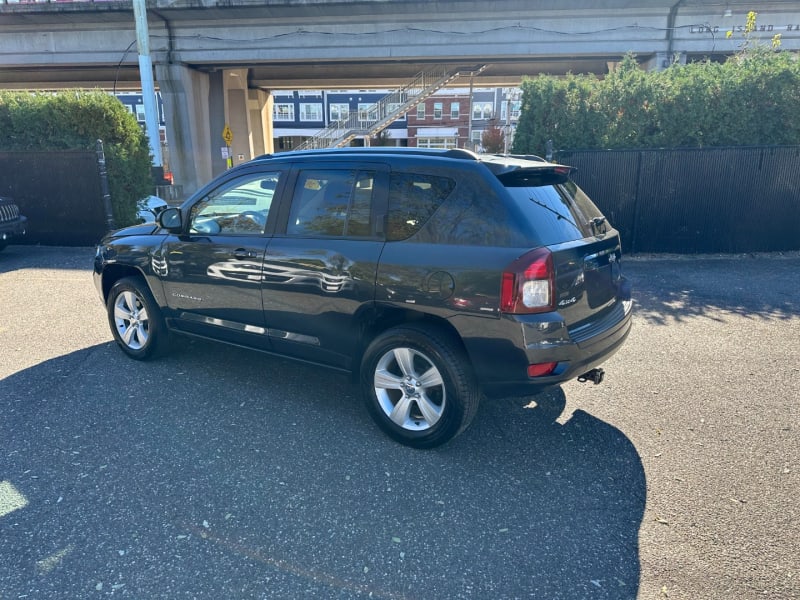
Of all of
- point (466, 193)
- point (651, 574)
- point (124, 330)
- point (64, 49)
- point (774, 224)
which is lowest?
point (651, 574)

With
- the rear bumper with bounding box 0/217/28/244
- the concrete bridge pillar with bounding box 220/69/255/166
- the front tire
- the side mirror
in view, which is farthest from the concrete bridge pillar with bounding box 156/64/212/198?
the side mirror

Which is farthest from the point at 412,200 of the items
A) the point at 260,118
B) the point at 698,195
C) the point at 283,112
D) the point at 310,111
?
the point at 283,112

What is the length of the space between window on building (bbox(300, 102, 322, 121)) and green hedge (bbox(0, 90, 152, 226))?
49020 millimetres

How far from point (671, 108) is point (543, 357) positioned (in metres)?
8.43

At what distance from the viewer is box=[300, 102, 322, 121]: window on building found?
188 ft

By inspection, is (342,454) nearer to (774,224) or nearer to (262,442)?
(262,442)

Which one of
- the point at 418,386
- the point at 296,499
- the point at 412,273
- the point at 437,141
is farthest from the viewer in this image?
the point at 437,141

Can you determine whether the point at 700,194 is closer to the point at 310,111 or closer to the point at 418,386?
the point at 418,386

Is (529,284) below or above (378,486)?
above

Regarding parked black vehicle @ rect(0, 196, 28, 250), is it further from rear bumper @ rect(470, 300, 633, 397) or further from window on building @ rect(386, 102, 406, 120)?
window on building @ rect(386, 102, 406, 120)

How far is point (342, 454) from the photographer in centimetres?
337

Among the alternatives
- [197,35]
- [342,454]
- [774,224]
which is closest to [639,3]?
[774,224]

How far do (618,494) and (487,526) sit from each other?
0.83m

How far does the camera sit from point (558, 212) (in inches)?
133
